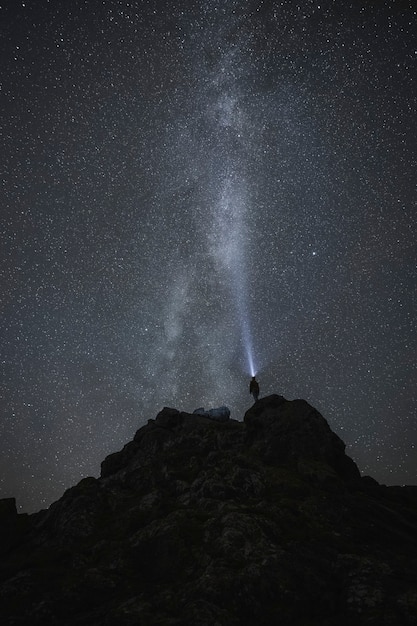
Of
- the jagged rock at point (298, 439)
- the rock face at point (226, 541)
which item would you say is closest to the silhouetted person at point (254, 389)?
the jagged rock at point (298, 439)

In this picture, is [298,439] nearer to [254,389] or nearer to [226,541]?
[254,389]

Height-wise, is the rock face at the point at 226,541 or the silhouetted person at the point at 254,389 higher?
the silhouetted person at the point at 254,389

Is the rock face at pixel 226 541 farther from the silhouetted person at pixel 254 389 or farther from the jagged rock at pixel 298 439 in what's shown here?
the silhouetted person at pixel 254 389

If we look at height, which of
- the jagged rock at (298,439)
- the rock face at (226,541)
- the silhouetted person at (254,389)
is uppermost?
the silhouetted person at (254,389)

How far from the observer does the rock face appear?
21.4m

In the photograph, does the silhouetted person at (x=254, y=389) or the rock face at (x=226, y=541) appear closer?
the rock face at (x=226, y=541)

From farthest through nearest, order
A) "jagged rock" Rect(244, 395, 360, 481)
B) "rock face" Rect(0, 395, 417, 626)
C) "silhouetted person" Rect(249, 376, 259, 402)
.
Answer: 1. "silhouetted person" Rect(249, 376, 259, 402)
2. "jagged rock" Rect(244, 395, 360, 481)
3. "rock face" Rect(0, 395, 417, 626)

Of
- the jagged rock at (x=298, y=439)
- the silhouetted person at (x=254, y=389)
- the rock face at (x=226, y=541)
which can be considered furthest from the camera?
the silhouetted person at (x=254, y=389)

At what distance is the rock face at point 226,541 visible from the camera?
842 inches

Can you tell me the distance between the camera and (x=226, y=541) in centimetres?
2675

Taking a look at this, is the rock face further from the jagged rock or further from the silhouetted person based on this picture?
the silhouetted person

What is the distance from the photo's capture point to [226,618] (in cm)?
1984

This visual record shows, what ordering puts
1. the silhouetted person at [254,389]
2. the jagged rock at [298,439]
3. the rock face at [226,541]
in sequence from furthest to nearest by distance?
the silhouetted person at [254,389]
the jagged rock at [298,439]
the rock face at [226,541]

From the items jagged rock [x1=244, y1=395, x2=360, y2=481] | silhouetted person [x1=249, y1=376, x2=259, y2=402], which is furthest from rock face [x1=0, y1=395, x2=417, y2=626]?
silhouetted person [x1=249, y1=376, x2=259, y2=402]
